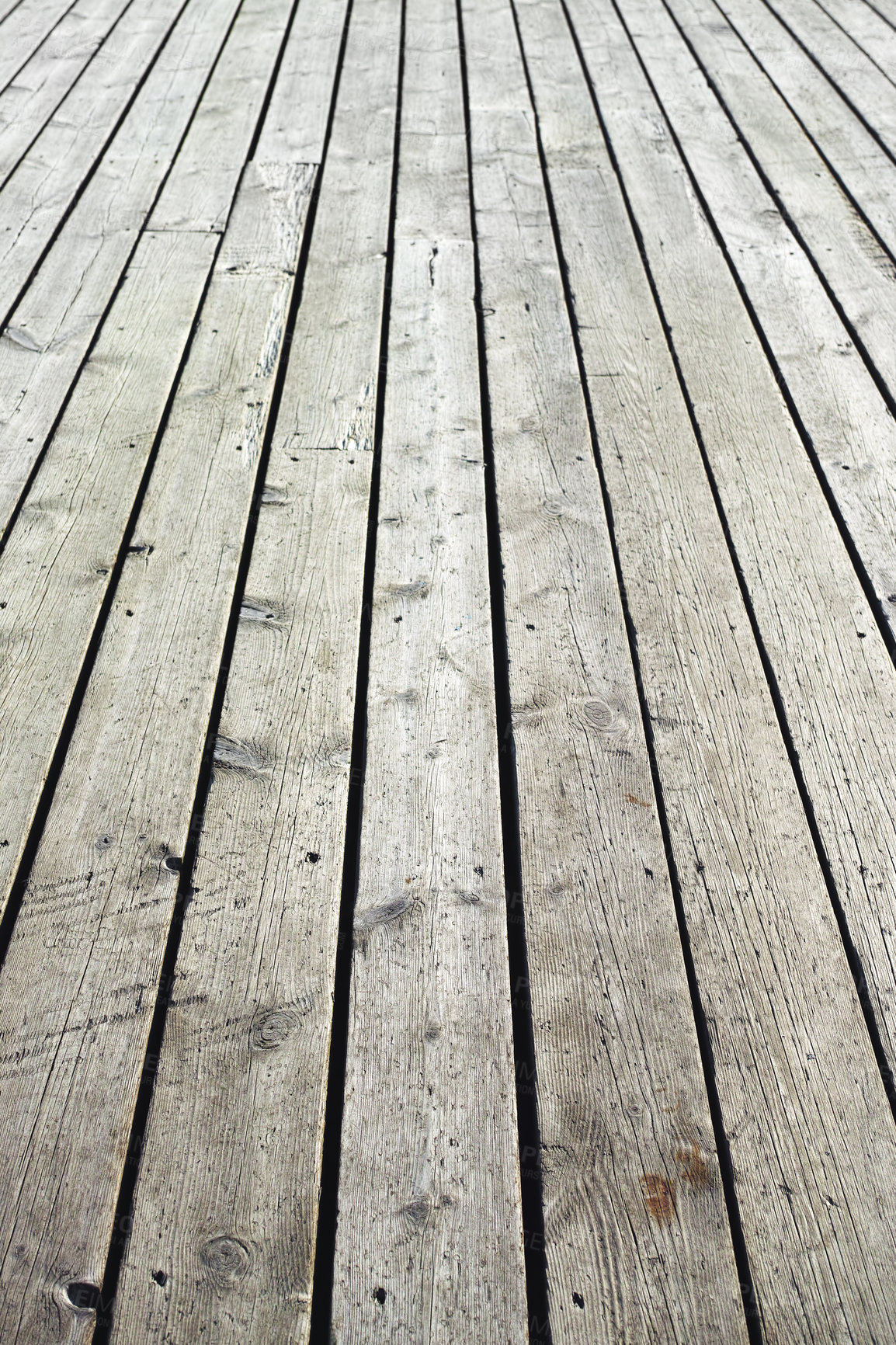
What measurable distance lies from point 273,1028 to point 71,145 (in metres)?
2.17

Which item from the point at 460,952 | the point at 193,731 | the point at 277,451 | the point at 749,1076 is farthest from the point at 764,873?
the point at 277,451

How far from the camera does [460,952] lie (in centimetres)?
101

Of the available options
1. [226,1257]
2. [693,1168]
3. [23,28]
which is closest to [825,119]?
[23,28]

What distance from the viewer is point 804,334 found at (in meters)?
1.78

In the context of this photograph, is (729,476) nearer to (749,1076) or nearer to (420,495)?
(420,495)

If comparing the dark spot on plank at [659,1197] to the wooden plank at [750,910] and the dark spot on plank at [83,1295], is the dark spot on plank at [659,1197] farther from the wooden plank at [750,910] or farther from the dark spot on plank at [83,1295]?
the dark spot on plank at [83,1295]

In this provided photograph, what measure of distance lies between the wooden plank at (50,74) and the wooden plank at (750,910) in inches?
61.6

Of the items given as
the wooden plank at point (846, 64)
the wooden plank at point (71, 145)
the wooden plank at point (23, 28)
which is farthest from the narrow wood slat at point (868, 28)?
the wooden plank at point (23, 28)

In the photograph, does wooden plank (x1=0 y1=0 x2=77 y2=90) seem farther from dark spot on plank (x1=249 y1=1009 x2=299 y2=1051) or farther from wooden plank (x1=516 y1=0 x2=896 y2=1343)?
dark spot on plank (x1=249 y1=1009 x2=299 y2=1051)

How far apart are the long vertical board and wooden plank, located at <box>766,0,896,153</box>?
5.34ft

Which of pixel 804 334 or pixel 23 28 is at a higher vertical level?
pixel 23 28

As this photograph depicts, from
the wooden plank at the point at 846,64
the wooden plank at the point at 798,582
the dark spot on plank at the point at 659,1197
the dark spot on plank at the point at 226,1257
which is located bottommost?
the dark spot on plank at the point at 659,1197

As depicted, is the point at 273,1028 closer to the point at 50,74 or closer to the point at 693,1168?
the point at 693,1168

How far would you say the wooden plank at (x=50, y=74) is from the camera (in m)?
2.32
